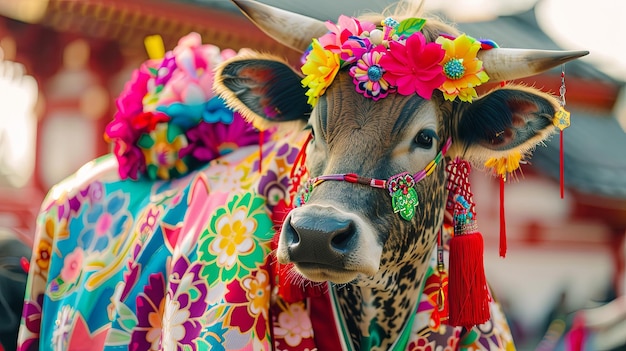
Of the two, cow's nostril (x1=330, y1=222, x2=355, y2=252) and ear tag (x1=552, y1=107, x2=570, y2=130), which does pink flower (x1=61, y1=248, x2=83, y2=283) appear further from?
ear tag (x1=552, y1=107, x2=570, y2=130)

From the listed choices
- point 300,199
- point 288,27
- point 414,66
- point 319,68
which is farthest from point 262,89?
point 414,66

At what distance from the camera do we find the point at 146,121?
11.5 feet

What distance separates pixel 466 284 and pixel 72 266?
73.1 inches

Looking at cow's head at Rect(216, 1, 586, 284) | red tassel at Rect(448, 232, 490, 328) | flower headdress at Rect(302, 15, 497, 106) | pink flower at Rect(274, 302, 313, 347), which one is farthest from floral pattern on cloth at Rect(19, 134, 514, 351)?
flower headdress at Rect(302, 15, 497, 106)

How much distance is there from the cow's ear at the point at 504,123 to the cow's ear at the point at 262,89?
59 cm

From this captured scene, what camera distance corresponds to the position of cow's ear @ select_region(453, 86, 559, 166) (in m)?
2.79

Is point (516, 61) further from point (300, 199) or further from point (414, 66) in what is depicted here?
point (300, 199)

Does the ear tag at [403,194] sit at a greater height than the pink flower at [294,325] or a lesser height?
greater

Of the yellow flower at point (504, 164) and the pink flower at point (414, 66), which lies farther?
the yellow flower at point (504, 164)

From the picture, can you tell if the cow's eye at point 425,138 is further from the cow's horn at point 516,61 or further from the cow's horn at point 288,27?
the cow's horn at point 288,27

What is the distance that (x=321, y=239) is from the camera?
2326mm

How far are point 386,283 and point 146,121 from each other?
129 cm

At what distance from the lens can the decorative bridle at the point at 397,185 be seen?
256 centimetres

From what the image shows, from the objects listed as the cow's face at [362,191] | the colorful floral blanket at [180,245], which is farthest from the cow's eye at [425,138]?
the colorful floral blanket at [180,245]
